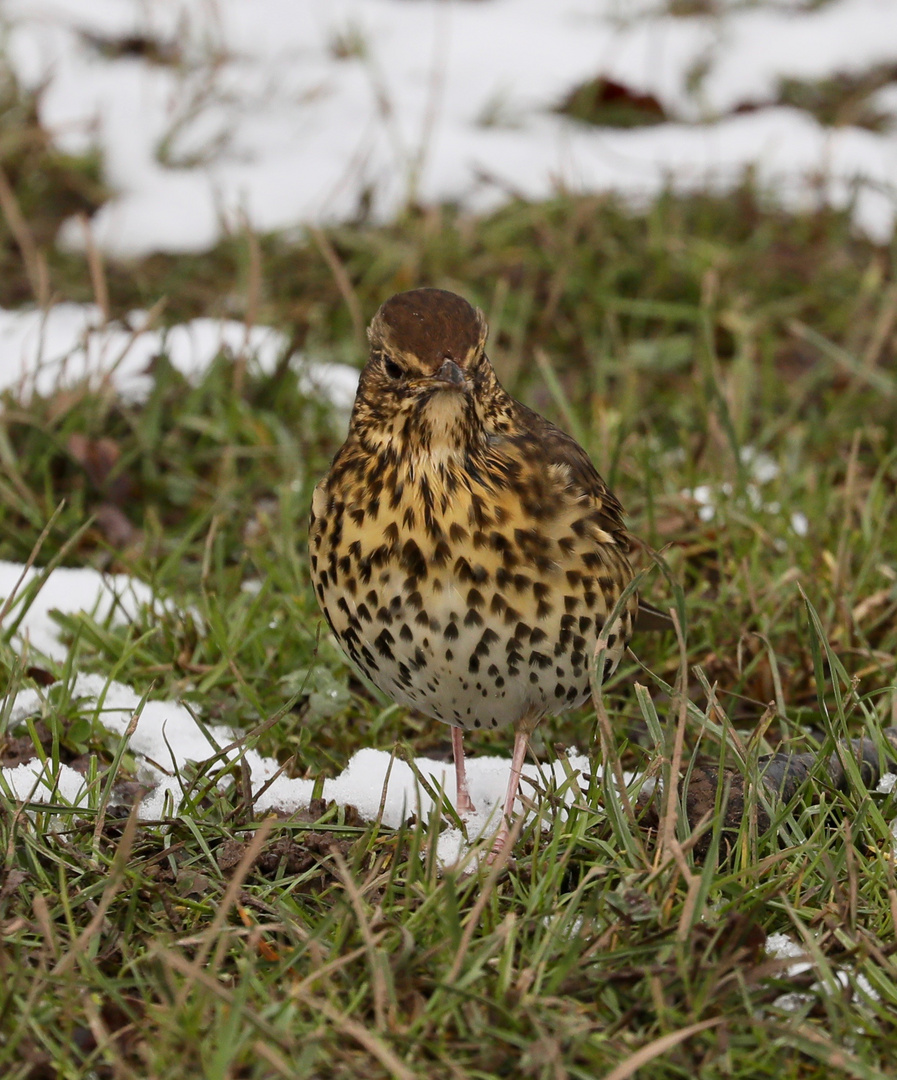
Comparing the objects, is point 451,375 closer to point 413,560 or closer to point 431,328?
point 431,328

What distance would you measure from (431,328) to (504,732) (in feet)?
4.58

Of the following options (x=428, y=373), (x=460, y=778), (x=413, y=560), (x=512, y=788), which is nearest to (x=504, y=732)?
(x=460, y=778)

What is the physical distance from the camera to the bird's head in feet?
10.1

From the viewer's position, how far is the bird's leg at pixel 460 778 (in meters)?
3.51

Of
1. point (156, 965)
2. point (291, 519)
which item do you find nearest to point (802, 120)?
point (291, 519)

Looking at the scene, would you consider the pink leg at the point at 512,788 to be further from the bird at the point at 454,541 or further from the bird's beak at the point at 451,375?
the bird's beak at the point at 451,375

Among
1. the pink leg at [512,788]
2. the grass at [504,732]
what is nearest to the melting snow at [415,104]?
the grass at [504,732]

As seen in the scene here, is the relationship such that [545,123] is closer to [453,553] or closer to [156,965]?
[453,553]

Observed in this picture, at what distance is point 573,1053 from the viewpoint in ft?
8.14

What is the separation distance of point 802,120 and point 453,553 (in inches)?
225

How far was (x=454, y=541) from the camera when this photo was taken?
3.11 m

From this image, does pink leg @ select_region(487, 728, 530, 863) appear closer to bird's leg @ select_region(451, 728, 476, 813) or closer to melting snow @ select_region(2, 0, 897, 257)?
bird's leg @ select_region(451, 728, 476, 813)

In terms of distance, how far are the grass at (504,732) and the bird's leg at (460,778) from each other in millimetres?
230

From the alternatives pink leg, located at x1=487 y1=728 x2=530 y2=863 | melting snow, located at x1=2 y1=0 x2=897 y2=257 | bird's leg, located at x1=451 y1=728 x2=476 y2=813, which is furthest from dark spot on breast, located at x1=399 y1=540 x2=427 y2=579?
melting snow, located at x1=2 y1=0 x2=897 y2=257
